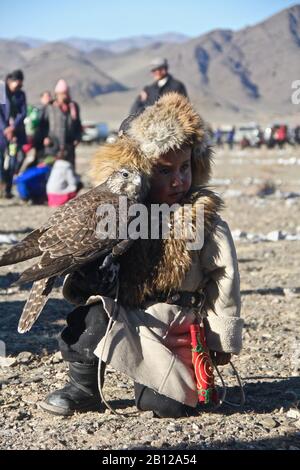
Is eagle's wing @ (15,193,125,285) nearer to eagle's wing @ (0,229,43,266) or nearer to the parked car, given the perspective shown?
eagle's wing @ (0,229,43,266)

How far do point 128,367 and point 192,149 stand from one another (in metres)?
0.90

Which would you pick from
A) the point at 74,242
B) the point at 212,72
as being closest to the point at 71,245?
the point at 74,242

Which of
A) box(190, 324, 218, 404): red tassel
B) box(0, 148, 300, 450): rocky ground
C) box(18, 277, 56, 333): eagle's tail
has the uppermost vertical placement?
box(18, 277, 56, 333): eagle's tail

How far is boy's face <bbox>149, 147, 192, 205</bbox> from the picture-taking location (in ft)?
10.8

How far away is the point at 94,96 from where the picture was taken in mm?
128125

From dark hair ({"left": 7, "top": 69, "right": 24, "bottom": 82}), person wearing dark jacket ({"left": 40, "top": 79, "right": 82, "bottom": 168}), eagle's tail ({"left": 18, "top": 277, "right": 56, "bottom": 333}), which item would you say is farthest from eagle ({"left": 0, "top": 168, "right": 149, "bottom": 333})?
dark hair ({"left": 7, "top": 69, "right": 24, "bottom": 82})

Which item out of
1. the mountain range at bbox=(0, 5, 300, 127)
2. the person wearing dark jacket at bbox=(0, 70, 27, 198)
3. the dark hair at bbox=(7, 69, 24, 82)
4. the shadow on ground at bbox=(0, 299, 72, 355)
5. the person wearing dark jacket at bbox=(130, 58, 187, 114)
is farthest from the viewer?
the mountain range at bbox=(0, 5, 300, 127)

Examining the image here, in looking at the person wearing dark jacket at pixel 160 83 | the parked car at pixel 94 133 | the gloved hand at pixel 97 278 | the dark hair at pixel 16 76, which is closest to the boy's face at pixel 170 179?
the gloved hand at pixel 97 278

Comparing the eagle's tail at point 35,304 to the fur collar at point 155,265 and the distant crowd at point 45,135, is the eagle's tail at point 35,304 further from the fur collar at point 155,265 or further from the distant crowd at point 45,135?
the distant crowd at point 45,135

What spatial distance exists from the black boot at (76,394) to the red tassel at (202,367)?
368 mm

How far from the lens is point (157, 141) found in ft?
10.7

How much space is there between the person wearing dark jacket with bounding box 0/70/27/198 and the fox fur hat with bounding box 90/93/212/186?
6.98 meters
